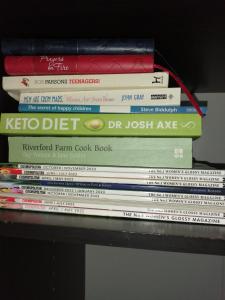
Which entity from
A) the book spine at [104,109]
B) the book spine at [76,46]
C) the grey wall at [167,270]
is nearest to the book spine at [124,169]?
the book spine at [104,109]

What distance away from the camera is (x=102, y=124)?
55cm

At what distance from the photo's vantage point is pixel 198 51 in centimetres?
59

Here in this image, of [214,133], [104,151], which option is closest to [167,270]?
[214,133]

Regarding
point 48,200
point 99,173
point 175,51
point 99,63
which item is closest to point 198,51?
point 175,51

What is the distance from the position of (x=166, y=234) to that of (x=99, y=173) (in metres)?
0.16

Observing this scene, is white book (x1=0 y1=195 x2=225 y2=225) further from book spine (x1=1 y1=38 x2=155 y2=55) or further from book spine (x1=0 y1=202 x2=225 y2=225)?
book spine (x1=1 y1=38 x2=155 y2=55)

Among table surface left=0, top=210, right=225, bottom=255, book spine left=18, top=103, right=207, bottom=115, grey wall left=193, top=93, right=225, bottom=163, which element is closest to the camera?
table surface left=0, top=210, right=225, bottom=255

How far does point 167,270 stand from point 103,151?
0.57 m

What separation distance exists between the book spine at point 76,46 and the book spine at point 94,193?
265 millimetres

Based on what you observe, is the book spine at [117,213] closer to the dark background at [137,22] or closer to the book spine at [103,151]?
the book spine at [103,151]

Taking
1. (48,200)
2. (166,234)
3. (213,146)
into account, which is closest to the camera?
(166,234)

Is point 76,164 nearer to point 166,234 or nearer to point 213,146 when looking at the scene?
point 166,234

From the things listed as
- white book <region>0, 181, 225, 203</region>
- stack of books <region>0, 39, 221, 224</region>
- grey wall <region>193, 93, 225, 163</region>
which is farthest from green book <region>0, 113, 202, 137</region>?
grey wall <region>193, 93, 225, 163</region>

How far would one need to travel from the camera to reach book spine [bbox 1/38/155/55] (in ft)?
1.80
